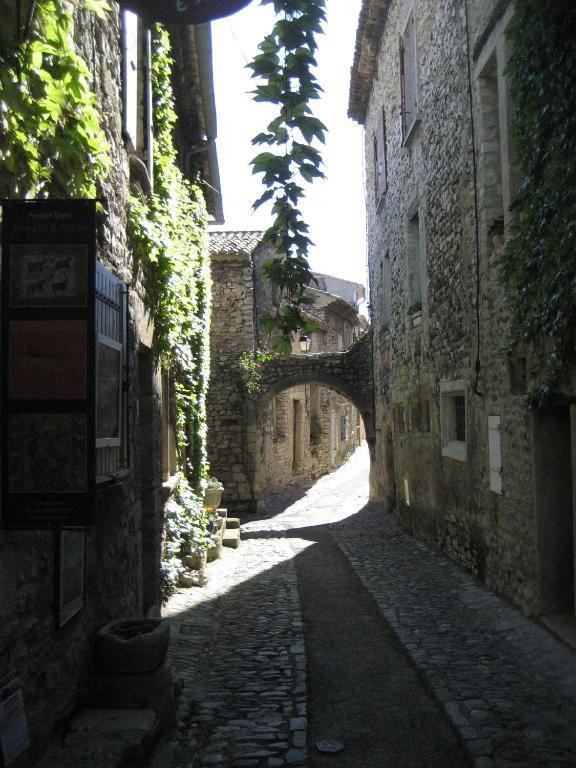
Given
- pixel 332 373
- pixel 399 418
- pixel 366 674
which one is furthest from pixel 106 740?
pixel 332 373

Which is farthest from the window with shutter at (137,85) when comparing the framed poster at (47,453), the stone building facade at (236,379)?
the stone building facade at (236,379)

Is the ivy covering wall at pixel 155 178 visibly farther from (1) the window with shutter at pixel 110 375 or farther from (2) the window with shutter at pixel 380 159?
(2) the window with shutter at pixel 380 159

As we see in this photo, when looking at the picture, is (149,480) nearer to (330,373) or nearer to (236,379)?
(236,379)

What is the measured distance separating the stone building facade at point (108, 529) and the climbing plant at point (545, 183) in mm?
2873

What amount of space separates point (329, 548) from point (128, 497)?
258 inches

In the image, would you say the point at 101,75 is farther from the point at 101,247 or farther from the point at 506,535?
the point at 506,535

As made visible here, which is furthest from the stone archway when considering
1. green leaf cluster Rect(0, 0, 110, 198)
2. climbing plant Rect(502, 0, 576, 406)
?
green leaf cluster Rect(0, 0, 110, 198)

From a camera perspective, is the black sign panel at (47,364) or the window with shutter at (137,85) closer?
the black sign panel at (47,364)

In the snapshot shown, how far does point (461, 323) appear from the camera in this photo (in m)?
8.17

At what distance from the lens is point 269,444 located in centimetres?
2117

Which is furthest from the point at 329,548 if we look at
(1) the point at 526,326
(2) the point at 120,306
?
(2) the point at 120,306

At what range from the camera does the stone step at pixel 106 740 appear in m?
2.91

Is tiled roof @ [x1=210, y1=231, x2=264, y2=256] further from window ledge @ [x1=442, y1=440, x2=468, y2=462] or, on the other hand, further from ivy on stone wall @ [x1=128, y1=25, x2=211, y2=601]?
window ledge @ [x1=442, y1=440, x2=468, y2=462]

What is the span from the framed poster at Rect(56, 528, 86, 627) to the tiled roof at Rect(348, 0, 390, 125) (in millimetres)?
12231
